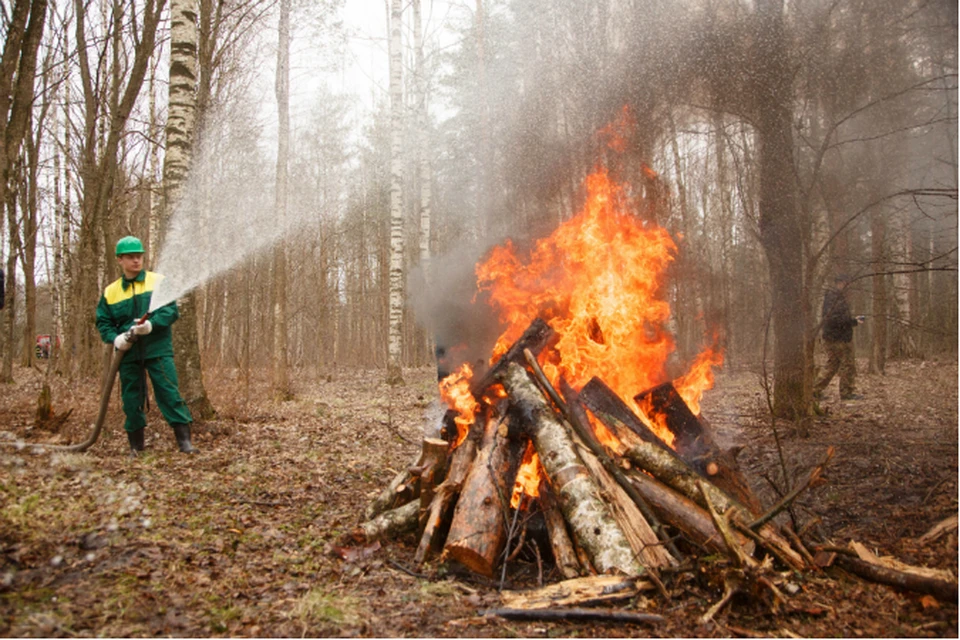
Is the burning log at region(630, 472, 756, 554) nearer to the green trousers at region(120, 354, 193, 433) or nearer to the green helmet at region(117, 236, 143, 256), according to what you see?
the green trousers at region(120, 354, 193, 433)

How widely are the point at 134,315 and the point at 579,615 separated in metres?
5.14

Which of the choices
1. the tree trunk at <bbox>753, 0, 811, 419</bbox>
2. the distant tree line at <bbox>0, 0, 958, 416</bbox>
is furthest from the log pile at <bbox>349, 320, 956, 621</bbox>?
the tree trunk at <bbox>753, 0, 811, 419</bbox>

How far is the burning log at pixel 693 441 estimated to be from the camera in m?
3.95

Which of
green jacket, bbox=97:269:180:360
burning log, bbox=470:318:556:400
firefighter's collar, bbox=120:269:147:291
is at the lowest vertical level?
burning log, bbox=470:318:556:400

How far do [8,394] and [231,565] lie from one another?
34.5 ft

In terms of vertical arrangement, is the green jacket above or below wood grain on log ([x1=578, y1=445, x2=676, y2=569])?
above

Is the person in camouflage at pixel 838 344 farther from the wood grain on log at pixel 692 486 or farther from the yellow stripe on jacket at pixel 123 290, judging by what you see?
the yellow stripe on jacket at pixel 123 290

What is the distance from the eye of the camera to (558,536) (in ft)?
11.4

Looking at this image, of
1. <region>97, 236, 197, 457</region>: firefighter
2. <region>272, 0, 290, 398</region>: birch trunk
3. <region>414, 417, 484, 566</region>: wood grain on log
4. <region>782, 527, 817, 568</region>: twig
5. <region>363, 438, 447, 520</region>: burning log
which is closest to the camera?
<region>782, 527, 817, 568</region>: twig

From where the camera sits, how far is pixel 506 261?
6531 mm

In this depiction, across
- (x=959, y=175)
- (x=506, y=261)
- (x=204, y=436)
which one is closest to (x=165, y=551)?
(x=204, y=436)

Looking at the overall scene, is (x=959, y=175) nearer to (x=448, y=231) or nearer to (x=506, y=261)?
(x=506, y=261)

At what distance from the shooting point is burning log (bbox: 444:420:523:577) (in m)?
3.34

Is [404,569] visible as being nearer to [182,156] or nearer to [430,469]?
[430,469]
